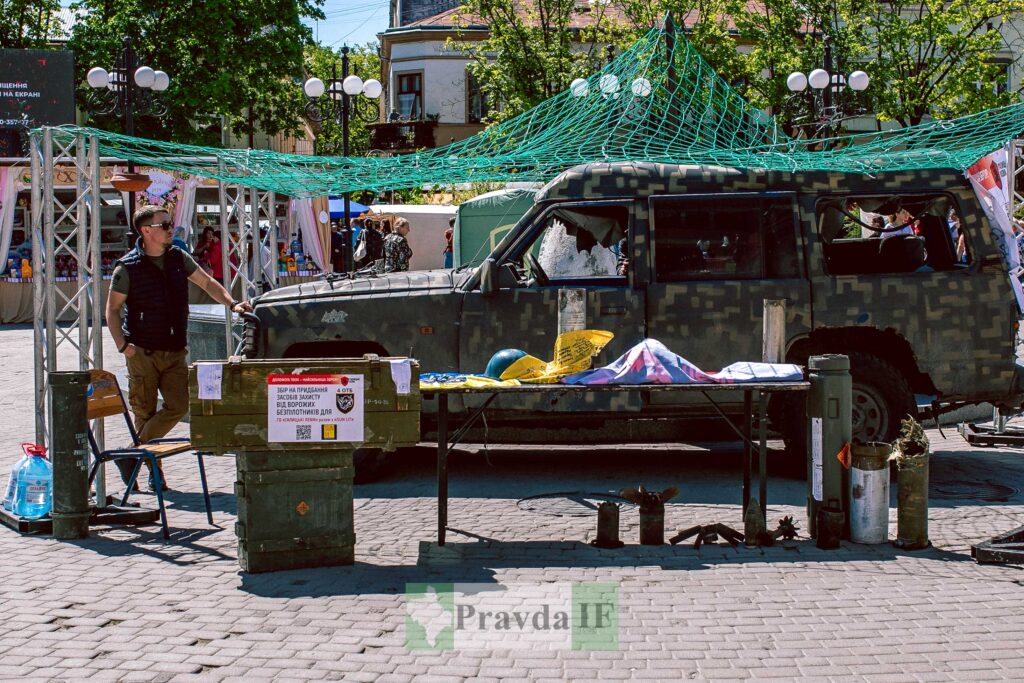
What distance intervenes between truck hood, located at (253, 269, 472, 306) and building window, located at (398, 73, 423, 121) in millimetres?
41673

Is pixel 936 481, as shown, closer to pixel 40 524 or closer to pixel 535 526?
pixel 535 526

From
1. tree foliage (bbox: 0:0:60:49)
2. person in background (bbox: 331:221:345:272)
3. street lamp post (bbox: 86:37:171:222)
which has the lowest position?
person in background (bbox: 331:221:345:272)

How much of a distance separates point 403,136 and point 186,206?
2604 cm

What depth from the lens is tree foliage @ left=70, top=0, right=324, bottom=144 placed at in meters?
38.8

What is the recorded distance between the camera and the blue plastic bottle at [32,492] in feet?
23.6

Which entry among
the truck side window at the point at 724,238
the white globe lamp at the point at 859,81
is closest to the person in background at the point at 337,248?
the white globe lamp at the point at 859,81

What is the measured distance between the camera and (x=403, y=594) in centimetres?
562

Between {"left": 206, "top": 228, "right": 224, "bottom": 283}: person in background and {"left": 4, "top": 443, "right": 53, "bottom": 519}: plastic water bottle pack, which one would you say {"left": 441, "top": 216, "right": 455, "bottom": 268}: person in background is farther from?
{"left": 4, "top": 443, "right": 53, "bottom": 519}: plastic water bottle pack

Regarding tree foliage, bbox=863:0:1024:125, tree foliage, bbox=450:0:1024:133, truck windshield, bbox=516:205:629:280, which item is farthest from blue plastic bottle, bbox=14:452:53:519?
tree foliage, bbox=863:0:1024:125

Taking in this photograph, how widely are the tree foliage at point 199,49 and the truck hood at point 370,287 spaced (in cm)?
3217

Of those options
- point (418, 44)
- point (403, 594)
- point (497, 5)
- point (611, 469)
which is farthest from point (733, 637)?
point (418, 44)

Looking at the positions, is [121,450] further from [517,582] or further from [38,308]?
[517,582]

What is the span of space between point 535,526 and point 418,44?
44.4 metres

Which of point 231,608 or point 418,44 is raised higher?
point 418,44
